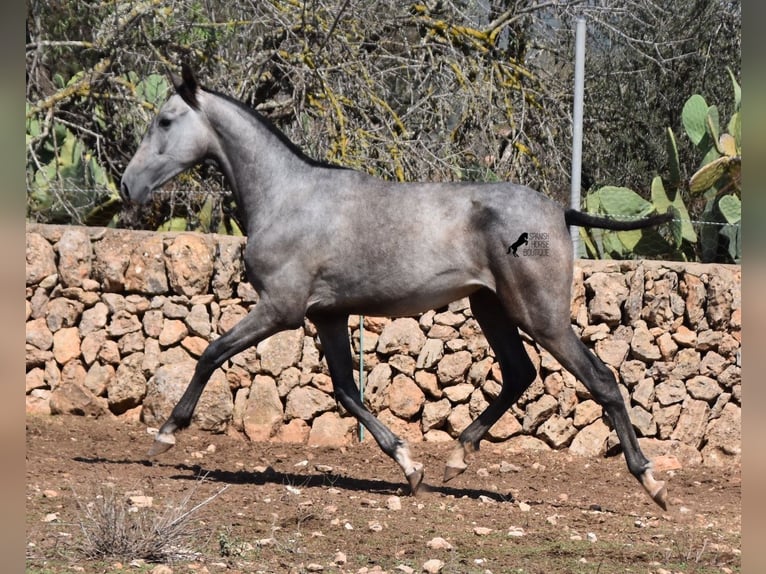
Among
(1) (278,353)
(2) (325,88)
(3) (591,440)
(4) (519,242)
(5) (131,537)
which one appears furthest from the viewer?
(2) (325,88)

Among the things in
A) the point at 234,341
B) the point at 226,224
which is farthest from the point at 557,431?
the point at 226,224

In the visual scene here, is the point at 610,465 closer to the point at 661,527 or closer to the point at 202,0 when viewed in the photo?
the point at 661,527

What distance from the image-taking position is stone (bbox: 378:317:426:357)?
318 inches

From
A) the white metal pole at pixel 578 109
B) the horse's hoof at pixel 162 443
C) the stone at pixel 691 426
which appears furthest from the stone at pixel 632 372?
the horse's hoof at pixel 162 443

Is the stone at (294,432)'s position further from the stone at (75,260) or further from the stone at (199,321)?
the stone at (75,260)

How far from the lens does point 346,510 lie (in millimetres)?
5590

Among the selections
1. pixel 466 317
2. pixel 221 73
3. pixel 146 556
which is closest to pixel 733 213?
pixel 466 317

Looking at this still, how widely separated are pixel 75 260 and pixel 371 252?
3.48 m

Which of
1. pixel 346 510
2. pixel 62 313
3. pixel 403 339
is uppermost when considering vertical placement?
pixel 62 313

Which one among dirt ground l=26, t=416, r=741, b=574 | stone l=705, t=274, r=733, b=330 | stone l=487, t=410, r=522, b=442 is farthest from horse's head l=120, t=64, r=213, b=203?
stone l=705, t=274, r=733, b=330

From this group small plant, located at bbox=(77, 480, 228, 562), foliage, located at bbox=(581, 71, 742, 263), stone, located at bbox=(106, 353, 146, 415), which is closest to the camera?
small plant, located at bbox=(77, 480, 228, 562)

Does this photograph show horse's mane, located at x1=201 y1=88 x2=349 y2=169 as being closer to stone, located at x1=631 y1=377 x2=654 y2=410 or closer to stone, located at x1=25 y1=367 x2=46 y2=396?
stone, located at x1=631 y1=377 x2=654 y2=410

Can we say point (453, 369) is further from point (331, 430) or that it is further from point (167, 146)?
point (167, 146)

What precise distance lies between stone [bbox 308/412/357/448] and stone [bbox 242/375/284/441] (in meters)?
0.29
